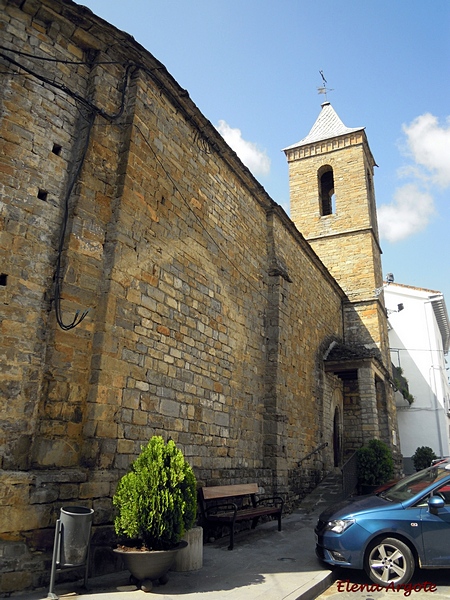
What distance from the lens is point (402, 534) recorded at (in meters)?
4.72

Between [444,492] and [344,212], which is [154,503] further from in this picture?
[344,212]

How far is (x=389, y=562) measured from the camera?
470cm

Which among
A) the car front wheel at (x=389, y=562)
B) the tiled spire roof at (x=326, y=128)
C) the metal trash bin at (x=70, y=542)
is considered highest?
the tiled spire roof at (x=326, y=128)

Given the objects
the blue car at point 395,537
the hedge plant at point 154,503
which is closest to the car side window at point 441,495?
the blue car at point 395,537

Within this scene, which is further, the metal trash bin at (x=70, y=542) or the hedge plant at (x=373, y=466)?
the hedge plant at (x=373, y=466)

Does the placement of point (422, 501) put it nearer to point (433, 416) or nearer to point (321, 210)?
point (321, 210)

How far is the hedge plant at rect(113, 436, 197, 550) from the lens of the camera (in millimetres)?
4301

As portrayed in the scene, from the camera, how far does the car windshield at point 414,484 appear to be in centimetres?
517

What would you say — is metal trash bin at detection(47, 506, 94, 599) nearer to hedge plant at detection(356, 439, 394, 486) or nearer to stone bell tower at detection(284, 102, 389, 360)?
hedge plant at detection(356, 439, 394, 486)

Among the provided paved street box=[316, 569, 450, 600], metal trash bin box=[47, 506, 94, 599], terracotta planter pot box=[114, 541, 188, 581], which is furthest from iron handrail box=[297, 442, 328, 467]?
metal trash bin box=[47, 506, 94, 599]

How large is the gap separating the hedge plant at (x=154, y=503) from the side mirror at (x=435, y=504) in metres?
2.49

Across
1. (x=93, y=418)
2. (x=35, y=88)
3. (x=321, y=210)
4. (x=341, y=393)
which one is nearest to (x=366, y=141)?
(x=321, y=210)

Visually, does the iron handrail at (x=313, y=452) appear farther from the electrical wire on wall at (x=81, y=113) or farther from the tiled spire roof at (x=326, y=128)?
the tiled spire roof at (x=326, y=128)

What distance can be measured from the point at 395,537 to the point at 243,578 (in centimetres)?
163
